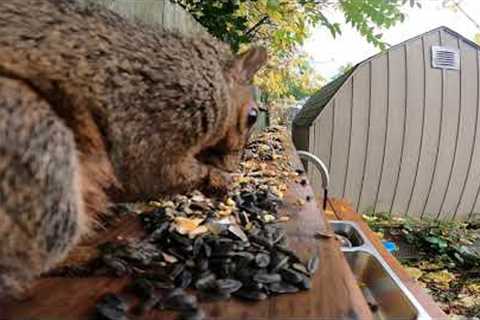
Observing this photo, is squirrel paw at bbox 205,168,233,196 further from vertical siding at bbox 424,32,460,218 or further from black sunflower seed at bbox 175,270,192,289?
vertical siding at bbox 424,32,460,218

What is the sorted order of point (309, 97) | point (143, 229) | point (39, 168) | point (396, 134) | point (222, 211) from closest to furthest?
point (39, 168), point (143, 229), point (222, 211), point (396, 134), point (309, 97)

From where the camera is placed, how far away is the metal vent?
151 inches

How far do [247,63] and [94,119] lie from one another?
46cm

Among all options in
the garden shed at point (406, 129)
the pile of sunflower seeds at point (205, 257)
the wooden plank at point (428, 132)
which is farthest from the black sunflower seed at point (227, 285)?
the wooden plank at point (428, 132)

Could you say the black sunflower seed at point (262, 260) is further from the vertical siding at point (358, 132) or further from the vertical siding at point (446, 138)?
the vertical siding at point (446, 138)

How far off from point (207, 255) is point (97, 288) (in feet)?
0.70

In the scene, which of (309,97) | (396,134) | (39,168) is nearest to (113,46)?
(39,168)

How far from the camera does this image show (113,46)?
91 centimetres

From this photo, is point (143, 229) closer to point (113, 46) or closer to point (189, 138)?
point (189, 138)

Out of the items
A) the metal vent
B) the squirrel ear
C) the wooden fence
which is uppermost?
the metal vent

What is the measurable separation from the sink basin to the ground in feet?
3.82

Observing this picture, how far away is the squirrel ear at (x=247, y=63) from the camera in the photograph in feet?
3.83

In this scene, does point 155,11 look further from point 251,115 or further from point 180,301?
point 180,301

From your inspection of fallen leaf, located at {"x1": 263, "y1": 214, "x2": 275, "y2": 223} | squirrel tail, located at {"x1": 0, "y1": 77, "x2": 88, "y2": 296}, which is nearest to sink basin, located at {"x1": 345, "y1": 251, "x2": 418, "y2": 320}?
fallen leaf, located at {"x1": 263, "y1": 214, "x2": 275, "y2": 223}
